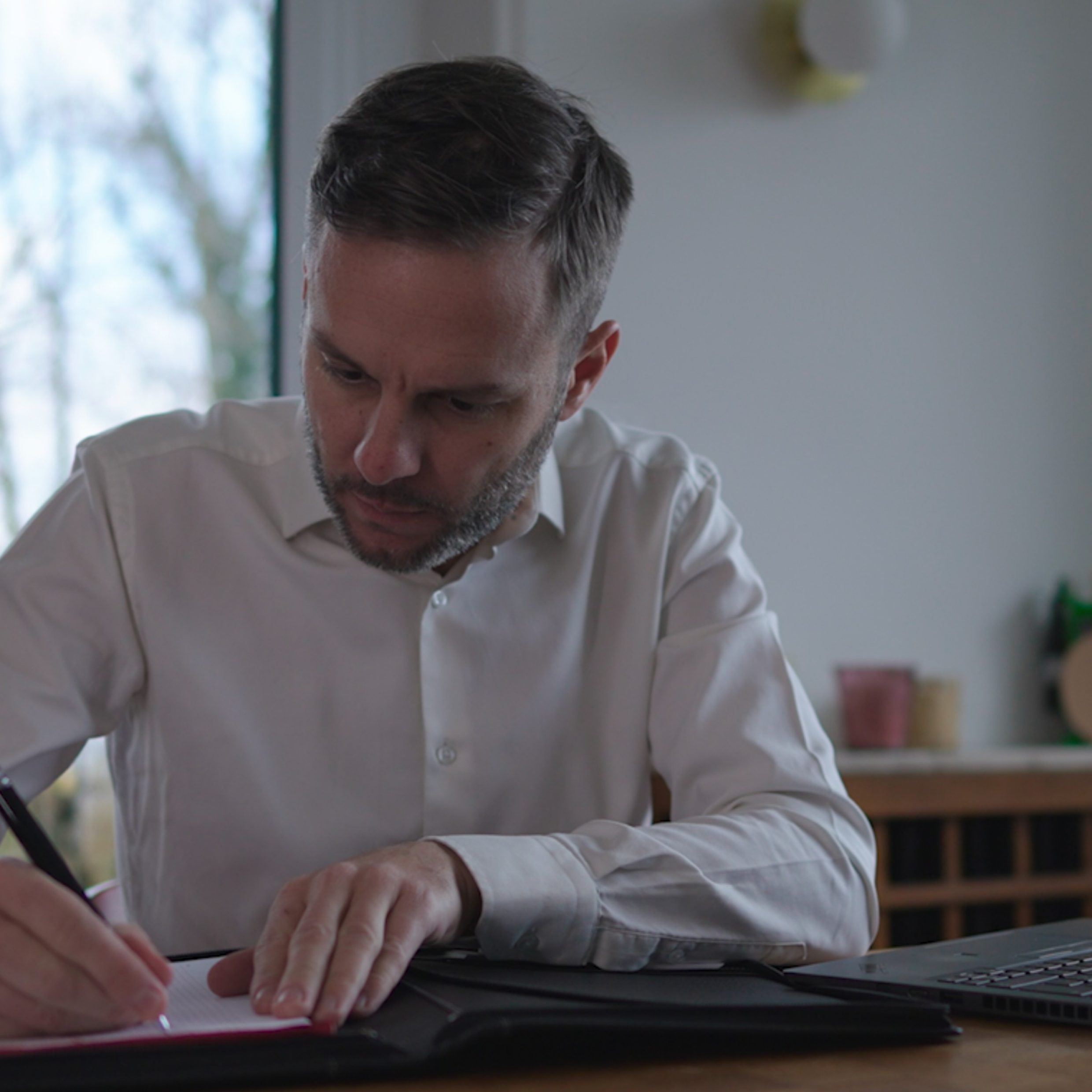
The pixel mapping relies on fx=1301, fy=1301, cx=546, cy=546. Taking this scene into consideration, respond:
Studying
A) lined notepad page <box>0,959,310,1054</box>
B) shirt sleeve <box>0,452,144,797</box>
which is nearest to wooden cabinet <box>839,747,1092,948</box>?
shirt sleeve <box>0,452,144,797</box>

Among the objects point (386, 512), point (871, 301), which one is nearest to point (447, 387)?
point (386, 512)

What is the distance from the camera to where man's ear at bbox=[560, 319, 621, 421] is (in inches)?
50.8

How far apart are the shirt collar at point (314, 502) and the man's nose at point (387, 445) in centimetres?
14

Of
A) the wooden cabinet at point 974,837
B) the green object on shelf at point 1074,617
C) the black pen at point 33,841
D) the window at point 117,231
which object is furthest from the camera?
the green object on shelf at point 1074,617

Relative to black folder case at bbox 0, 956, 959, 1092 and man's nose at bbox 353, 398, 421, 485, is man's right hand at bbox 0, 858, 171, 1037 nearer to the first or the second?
black folder case at bbox 0, 956, 959, 1092

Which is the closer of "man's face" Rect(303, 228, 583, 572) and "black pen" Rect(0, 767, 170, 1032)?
"black pen" Rect(0, 767, 170, 1032)

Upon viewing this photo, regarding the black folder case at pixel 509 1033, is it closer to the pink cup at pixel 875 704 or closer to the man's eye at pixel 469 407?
the man's eye at pixel 469 407

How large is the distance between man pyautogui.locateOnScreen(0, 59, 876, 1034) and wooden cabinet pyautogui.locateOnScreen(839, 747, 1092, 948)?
0.97 m

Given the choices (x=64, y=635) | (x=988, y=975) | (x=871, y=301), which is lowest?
(x=988, y=975)

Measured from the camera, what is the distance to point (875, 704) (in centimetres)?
238

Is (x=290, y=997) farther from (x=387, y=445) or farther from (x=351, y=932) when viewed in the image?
(x=387, y=445)

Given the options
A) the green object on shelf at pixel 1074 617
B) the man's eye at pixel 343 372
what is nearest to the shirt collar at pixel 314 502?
the man's eye at pixel 343 372

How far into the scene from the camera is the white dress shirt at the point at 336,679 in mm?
1154

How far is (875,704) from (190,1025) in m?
1.92
